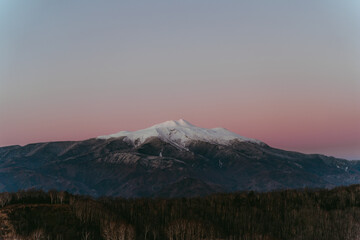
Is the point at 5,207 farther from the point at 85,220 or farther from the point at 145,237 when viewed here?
the point at 145,237

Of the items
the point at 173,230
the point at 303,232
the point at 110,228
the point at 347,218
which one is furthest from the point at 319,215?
the point at 110,228

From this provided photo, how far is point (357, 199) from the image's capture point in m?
37.3

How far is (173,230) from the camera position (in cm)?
2305

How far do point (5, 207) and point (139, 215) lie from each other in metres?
8.25

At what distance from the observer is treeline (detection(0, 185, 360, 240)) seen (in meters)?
21.3

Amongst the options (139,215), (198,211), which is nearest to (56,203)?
(139,215)

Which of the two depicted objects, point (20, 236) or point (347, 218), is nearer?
point (20, 236)

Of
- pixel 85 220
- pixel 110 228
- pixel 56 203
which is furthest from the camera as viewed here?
pixel 56 203

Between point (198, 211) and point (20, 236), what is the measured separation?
1399 centimetres

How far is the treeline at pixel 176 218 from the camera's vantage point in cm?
2134

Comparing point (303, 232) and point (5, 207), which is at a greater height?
point (5, 207)

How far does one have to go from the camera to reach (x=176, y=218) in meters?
26.5

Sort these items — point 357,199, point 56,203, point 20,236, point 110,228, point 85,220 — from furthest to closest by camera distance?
point 357,199 < point 56,203 < point 85,220 < point 110,228 < point 20,236

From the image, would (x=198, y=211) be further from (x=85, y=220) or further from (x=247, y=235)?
(x=85, y=220)
